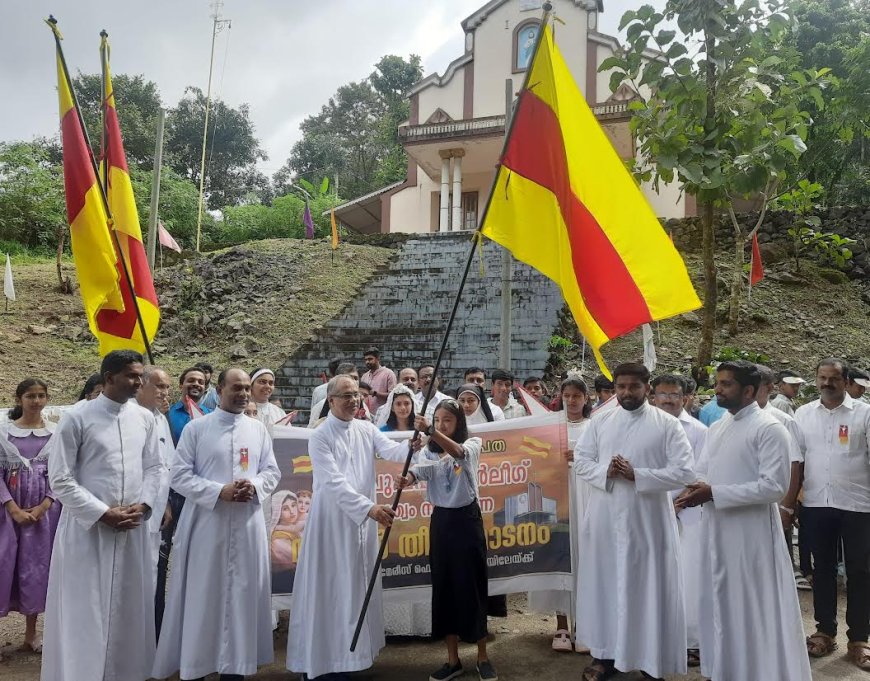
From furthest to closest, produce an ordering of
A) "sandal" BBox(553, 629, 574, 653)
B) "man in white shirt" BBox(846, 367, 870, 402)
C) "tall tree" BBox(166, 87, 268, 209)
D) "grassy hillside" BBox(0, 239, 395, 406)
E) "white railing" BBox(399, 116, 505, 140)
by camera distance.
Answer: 1. "tall tree" BBox(166, 87, 268, 209)
2. "white railing" BBox(399, 116, 505, 140)
3. "grassy hillside" BBox(0, 239, 395, 406)
4. "man in white shirt" BBox(846, 367, 870, 402)
5. "sandal" BBox(553, 629, 574, 653)

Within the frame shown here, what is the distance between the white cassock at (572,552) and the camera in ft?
17.1

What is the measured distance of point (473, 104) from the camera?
26.5m

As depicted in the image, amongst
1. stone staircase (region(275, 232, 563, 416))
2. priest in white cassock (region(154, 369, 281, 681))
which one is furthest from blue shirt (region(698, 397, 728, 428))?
stone staircase (region(275, 232, 563, 416))

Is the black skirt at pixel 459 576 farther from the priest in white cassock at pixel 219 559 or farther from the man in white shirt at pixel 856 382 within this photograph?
the man in white shirt at pixel 856 382

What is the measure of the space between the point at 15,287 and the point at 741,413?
20063 millimetres

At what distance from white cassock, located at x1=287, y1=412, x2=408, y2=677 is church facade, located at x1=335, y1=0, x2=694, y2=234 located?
20154 millimetres

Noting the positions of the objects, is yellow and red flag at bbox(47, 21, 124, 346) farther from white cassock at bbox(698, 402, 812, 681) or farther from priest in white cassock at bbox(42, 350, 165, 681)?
white cassock at bbox(698, 402, 812, 681)

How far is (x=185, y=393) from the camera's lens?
568 centimetres

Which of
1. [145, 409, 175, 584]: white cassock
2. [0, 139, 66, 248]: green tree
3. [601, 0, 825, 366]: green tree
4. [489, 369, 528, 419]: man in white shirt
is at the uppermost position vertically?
[0, 139, 66, 248]: green tree

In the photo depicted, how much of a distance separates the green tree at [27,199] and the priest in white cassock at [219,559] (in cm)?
2322

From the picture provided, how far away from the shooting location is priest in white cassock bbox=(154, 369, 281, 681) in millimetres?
4137

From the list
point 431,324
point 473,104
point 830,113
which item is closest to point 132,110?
point 473,104

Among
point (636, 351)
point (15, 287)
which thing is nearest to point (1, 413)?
point (636, 351)

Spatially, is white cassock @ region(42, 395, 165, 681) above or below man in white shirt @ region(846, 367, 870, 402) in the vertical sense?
below
